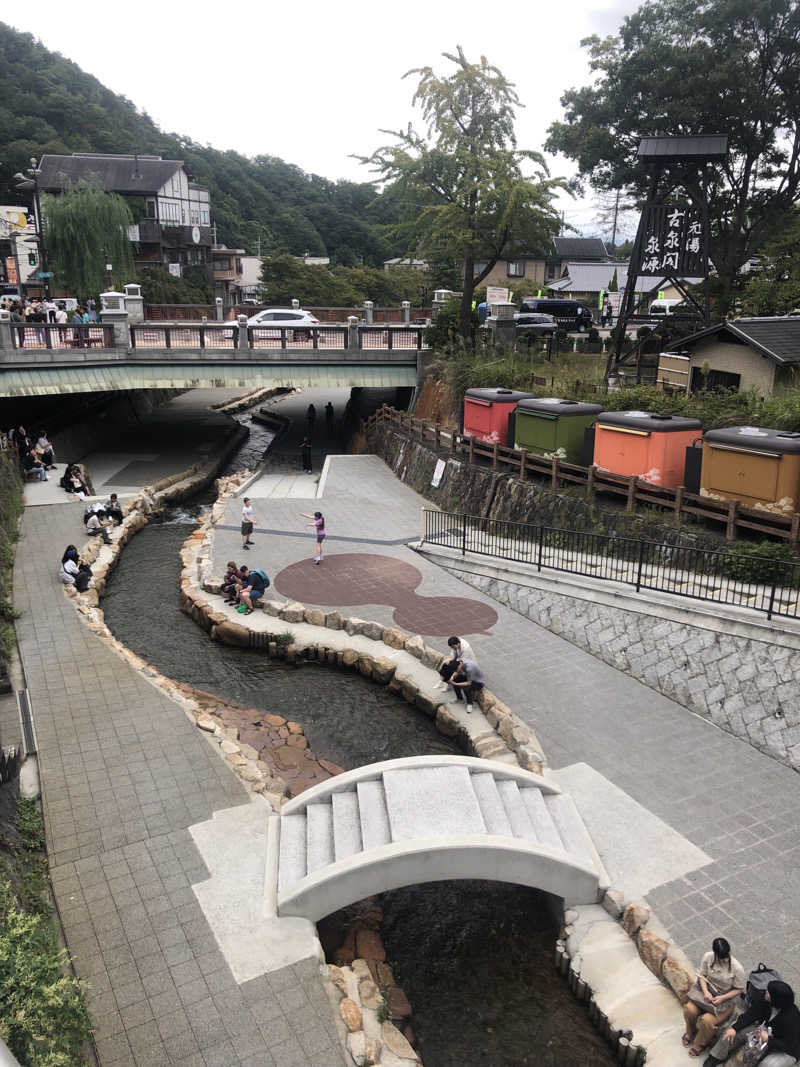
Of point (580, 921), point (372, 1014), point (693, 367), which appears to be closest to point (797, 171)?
point (693, 367)

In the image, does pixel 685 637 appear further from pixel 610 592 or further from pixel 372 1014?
pixel 372 1014

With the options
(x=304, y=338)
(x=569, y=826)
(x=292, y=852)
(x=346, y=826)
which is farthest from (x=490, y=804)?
(x=304, y=338)

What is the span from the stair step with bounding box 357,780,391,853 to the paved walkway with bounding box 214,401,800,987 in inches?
105

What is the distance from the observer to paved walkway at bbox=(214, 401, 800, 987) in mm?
7715

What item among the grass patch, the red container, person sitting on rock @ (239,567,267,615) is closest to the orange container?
the red container

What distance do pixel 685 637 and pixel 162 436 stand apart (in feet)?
96.9

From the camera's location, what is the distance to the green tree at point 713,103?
24.9 meters

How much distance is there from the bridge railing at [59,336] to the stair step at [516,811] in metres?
24.1

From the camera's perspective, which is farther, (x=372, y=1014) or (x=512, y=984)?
(x=512, y=984)

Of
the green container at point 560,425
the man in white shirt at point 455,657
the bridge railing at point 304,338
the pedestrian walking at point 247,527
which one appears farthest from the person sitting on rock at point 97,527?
the man in white shirt at point 455,657

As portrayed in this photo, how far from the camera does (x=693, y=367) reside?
20672 millimetres

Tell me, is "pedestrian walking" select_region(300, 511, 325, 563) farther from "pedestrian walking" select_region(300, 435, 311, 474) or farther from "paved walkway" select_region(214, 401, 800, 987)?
"pedestrian walking" select_region(300, 435, 311, 474)

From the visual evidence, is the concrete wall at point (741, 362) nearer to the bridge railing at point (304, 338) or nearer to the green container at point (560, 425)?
the green container at point (560, 425)

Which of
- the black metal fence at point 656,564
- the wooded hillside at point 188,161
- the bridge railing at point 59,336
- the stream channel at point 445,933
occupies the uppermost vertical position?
the wooded hillside at point 188,161
